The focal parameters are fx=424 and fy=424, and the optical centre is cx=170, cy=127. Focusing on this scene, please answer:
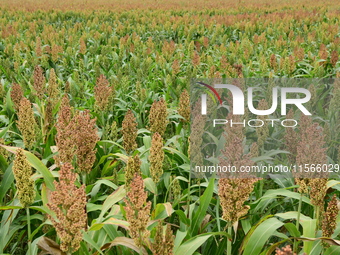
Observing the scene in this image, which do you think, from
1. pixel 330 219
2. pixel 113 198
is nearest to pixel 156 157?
pixel 113 198

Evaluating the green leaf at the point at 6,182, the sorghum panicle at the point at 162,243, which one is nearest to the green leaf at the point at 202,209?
the sorghum panicle at the point at 162,243

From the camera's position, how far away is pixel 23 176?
1830 mm

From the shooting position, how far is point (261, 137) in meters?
2.87

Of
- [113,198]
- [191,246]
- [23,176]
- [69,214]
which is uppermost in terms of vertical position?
[23,176]

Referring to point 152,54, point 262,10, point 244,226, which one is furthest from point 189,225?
point 262,10

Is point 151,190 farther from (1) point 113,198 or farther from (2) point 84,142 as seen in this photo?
(2) point 84,142

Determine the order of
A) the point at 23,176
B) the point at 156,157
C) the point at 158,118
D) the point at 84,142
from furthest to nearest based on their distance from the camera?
the point at 158,118 < the point at 84,142 < the point at 156,157 < the point at 23,176

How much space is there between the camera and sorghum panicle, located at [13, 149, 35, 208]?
1828 millimetres

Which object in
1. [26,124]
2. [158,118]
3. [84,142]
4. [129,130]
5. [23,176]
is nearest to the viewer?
[23,176]

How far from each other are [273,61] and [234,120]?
3.84m

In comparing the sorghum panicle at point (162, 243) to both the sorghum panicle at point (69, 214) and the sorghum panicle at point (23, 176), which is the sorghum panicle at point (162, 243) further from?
the sorghum panicle at point (23, 176)

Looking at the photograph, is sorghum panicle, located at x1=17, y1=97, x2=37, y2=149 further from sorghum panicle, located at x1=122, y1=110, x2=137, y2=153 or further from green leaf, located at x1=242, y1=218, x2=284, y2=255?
green leaf, located at x1=242, y1=218, x2=284, y2=255

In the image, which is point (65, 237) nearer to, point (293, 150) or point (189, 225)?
point (189, 225)

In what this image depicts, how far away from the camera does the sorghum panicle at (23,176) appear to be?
1.83 m
